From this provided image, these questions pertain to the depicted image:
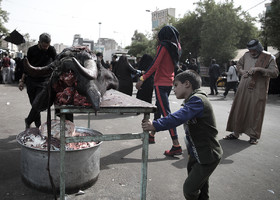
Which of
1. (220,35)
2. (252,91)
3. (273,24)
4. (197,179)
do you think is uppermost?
(220,35)

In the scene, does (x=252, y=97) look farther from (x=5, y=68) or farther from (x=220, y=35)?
(x=220, y=35)

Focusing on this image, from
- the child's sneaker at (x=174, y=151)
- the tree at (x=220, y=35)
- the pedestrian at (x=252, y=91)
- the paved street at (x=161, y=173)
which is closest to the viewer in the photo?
the paved street at (x=161, y=173)

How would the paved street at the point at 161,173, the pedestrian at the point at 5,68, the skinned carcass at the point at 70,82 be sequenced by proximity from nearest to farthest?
the skinned carcass at the point at 70,82, the paved street at the point at 161,173, the pedestrian at the point at 5,68

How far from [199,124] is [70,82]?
1283 millimetres

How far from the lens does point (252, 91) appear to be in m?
5.13

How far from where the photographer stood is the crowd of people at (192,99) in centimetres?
226

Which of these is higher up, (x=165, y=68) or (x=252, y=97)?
(x=165, y=68)

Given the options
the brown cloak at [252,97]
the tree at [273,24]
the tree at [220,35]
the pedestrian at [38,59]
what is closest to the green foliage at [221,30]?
the tree at [220,35]

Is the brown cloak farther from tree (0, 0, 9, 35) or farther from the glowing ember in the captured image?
tree (0, 0, 9, 35)

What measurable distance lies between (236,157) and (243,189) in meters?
1.24

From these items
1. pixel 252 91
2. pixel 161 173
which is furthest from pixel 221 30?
pixel 161 173

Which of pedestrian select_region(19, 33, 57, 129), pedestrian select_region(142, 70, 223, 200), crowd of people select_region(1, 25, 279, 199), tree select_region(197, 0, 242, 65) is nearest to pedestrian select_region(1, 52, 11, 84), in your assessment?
crowd of people select_region(1, 25, 279, 199)

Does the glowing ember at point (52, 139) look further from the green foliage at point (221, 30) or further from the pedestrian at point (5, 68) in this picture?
the green foliage at point (221, 30)

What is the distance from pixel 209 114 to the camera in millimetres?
2318
